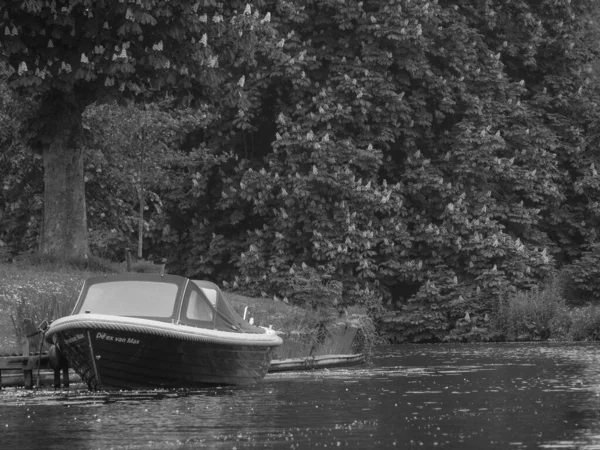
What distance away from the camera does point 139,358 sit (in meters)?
25.1

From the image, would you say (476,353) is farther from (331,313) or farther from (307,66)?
(307,66)

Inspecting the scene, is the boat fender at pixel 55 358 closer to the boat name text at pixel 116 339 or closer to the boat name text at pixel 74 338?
the boat name text at pixel 74 338

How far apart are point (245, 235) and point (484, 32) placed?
1101cm

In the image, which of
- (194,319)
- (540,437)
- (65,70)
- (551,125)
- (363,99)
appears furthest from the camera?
(551,125)

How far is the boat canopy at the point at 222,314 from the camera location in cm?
2709

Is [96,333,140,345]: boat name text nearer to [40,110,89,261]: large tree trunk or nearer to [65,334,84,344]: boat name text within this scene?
[65,334,84,344]: boat name text

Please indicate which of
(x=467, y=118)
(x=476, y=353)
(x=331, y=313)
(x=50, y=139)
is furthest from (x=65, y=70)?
(x=467, y=118)

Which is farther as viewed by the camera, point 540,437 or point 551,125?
point 551,125

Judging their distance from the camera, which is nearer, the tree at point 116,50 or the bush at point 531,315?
the tree at point 116,50

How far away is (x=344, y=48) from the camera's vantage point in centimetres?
5066

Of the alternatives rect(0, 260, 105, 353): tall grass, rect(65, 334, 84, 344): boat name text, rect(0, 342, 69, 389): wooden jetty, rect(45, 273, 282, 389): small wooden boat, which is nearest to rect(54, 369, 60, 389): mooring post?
rect(0, 342, 69, 389): wooden jetty

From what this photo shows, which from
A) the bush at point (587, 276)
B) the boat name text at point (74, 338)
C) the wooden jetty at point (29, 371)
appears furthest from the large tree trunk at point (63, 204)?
the bush at point (587, 276)

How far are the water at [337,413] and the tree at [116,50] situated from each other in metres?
7.84

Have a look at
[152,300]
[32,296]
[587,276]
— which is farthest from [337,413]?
[587,276]
